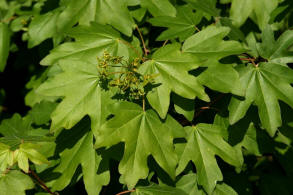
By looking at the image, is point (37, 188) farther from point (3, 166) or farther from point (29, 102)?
point (29, 102)

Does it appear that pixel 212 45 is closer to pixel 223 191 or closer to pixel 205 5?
pixel 205 5

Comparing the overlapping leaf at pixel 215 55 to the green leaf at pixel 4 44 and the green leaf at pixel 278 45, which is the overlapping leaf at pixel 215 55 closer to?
the green leaf at pixel 278 45

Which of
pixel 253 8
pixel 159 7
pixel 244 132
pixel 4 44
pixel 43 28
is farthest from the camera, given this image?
pixel 4 44

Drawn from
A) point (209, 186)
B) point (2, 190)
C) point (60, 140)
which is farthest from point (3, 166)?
point (209, 186)

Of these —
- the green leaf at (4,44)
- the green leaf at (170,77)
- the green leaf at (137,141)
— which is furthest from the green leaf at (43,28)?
the green leaf at (137,141)

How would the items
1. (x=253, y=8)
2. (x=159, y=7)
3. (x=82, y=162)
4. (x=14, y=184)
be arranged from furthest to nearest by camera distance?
1. (x=253, y=8)
2. (x=159, y=7)
3. (x=82, y=162)
4. (x=14, y=184)

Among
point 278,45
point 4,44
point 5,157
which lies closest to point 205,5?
point 278,45

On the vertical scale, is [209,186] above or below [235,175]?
above

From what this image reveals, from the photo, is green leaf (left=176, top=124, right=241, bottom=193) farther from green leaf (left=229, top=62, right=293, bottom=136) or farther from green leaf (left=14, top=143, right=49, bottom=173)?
green leaf (left=14, top=143, right=49, bottom=173)
